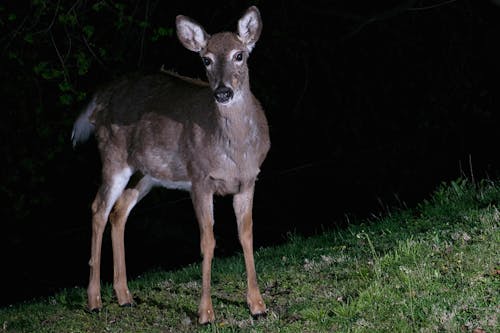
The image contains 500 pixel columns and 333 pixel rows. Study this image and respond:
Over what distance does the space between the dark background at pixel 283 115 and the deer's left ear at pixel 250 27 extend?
3998 millimetres

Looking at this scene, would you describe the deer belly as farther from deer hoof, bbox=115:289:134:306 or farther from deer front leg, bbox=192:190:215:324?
deer hoof, bbox=115:289:134:306

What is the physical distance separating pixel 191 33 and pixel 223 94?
908mm

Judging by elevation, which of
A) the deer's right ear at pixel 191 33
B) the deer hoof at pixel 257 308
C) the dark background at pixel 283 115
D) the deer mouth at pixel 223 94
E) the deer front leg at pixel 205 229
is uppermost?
the deer's right ear at pixel 191 33

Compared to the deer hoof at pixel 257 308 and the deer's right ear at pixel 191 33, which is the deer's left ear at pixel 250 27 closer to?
the deer's right ear at pixel 191 33

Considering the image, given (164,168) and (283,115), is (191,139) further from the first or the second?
(283,115)

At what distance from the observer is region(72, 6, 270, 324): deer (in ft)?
22.9

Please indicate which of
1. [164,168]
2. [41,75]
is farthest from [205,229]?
[41,75]

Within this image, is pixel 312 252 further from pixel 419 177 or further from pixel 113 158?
pixel 419 177

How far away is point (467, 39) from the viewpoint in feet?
51.9

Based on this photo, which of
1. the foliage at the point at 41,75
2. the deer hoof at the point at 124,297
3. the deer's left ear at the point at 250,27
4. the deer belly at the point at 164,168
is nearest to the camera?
the deer's left ear at the point at 250,27

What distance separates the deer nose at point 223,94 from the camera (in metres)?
6.67

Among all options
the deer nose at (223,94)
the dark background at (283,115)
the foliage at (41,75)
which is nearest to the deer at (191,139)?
the deer nose at (223,94)

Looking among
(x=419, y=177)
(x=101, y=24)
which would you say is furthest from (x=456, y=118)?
(x=101, y=24)

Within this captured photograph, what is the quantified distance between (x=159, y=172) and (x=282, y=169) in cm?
1080
